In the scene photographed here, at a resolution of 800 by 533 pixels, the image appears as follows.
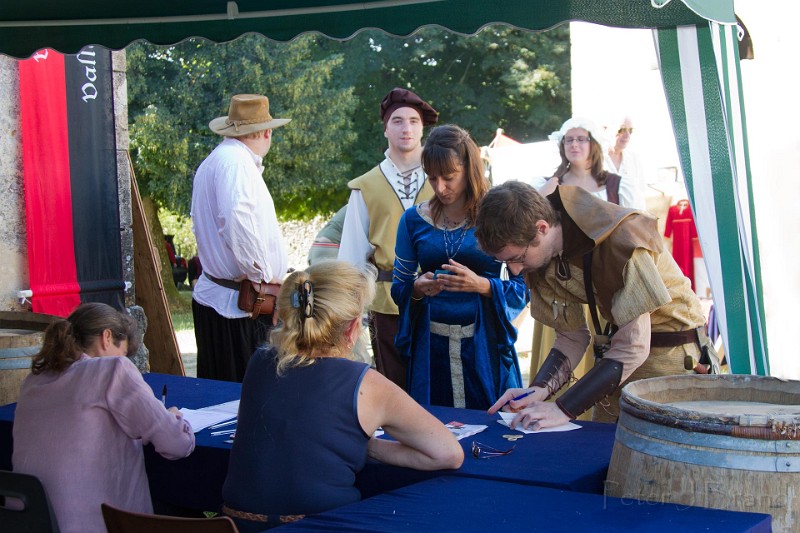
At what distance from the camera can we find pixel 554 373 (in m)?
2.81

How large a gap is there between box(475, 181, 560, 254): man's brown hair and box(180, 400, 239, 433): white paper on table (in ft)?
3.08

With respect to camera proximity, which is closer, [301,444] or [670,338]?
[301,444]

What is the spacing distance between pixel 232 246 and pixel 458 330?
129 cm

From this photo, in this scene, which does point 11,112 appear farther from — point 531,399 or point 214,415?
point 531,399

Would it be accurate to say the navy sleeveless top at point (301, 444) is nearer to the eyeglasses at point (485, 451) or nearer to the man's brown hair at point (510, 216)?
the eyeglasses at point (485, 451)

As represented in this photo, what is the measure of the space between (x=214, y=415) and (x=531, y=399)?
3.12 feet

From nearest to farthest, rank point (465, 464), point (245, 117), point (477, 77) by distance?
point (465, 464) → point (245, 117) → point (477, 77)

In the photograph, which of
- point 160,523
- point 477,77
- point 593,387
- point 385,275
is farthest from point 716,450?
point 477,77

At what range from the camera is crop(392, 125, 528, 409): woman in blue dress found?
3.41 metres

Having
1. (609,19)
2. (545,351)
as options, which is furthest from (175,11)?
(545,351)

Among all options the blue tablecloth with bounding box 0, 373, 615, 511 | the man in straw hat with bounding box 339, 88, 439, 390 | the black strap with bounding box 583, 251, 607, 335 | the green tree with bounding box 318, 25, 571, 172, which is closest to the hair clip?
the blue tablecloth with bounding box 0, 373, 615, 511

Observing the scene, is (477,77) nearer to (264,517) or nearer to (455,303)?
(455,303)

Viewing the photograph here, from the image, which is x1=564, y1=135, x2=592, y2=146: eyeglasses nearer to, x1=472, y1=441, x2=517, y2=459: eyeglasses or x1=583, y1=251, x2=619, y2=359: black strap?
x1=583, y1=251, x2=619, y2=359: black strap

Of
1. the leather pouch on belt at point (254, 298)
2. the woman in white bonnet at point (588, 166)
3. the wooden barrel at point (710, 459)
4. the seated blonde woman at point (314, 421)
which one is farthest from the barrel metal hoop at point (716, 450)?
the woman in white bonnet at point (588, 166)
